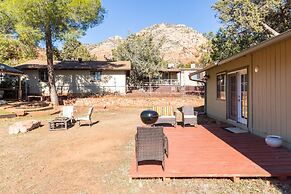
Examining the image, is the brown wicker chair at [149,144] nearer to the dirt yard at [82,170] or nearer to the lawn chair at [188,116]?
the dirt yard at [82,170]

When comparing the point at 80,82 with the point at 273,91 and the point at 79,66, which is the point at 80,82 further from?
the point at 273,91

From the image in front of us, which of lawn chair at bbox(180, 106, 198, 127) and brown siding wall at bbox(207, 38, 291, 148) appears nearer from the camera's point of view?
brown siding wall at bbox(207, 38, 291, 148)

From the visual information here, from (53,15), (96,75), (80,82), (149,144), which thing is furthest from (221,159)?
(80,82)

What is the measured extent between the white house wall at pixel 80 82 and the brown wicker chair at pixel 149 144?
71.8 feet

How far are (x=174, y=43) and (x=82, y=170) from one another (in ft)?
352

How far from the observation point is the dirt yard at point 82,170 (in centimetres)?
458

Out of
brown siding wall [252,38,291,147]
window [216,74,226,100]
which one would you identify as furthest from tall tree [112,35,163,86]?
brown siding wall [252,38,291,147]

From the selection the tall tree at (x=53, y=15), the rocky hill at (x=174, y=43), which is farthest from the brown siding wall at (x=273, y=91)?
the rocky hill at (x=174, y=43)

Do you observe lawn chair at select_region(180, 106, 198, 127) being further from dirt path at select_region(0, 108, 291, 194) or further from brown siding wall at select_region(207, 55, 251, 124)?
dirt path at select_region(0, 108, 291, 194)

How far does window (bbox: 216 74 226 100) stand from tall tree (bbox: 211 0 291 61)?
8.84 m

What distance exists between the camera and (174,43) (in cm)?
10938

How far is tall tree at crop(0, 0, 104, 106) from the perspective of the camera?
52.2ft

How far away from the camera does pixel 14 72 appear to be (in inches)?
793

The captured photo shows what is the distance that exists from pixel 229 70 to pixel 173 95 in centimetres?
1314
